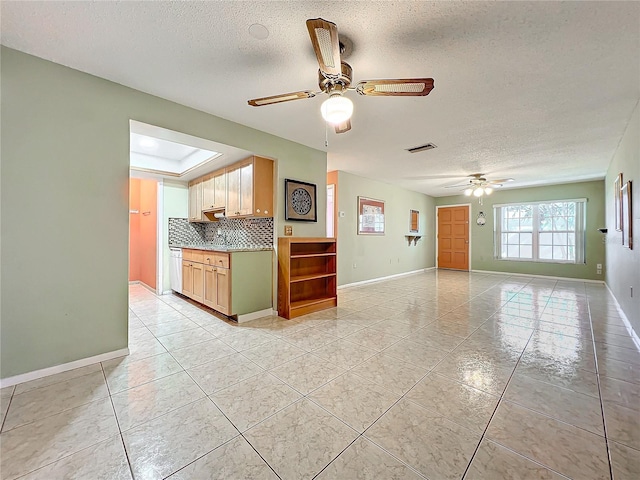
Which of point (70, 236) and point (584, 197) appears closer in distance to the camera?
point (70, 236)

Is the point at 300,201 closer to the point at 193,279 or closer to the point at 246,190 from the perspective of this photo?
the point at 246,190

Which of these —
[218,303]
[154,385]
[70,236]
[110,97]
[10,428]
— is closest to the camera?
[10,428]

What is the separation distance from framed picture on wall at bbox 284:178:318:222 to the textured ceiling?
2.49 feet

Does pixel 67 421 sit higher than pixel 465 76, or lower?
lower

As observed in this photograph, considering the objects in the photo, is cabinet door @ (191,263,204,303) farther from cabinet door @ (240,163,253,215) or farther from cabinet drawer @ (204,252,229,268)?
cabinet door @ (240,163,253,215)

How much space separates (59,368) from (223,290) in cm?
156

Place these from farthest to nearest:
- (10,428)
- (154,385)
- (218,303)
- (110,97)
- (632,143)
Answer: (218,303), (632,143), (110,97), (154,385), (10,428)

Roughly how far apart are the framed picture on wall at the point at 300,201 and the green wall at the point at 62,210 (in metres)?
1.73

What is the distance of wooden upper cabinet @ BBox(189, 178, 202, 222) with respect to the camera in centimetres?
480

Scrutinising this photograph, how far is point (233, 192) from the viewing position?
12.8ft

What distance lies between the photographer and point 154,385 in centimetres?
194

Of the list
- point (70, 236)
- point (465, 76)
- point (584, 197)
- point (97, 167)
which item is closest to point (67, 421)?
point (70, 236)

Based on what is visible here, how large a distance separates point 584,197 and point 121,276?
910cm

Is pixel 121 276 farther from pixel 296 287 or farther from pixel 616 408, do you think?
pixel 616 408
